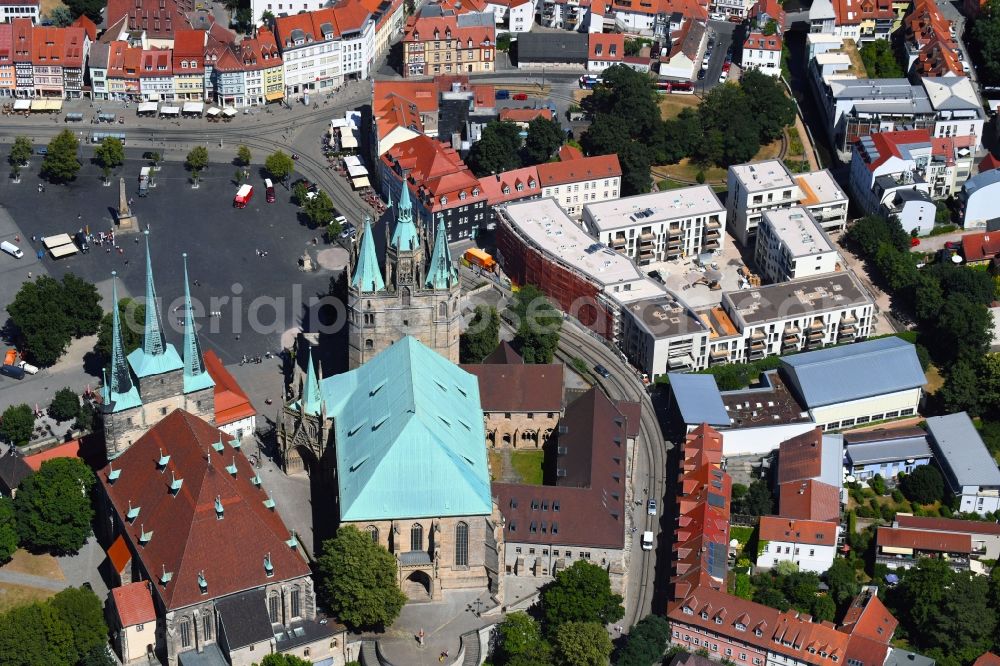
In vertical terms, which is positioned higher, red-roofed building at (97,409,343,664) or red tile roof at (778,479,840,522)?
red-roofed building at (97,409,343,664)

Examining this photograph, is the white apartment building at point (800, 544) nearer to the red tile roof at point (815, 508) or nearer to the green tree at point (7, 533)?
the red tile roof at point (815, 508)

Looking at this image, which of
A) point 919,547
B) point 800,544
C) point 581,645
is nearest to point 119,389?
point 581,645

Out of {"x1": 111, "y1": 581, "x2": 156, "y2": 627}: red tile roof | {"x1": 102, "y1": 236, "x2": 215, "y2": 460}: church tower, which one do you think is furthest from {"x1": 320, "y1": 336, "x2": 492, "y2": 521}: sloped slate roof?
{"x1": 111, "y1": 581, "x2": 156, "y2": 627}: red tile roof

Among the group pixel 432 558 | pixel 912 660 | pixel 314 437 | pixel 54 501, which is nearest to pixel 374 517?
pixel 432 558

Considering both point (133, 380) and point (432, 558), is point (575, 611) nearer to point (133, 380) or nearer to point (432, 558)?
point (432, 558)

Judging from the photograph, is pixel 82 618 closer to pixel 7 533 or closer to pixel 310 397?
pixel 7 533

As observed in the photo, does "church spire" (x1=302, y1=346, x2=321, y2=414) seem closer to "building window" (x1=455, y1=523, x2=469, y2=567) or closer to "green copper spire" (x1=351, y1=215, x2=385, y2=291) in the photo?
"green copper spire" (x1=351, y1=215, x2=385, y2=291)
